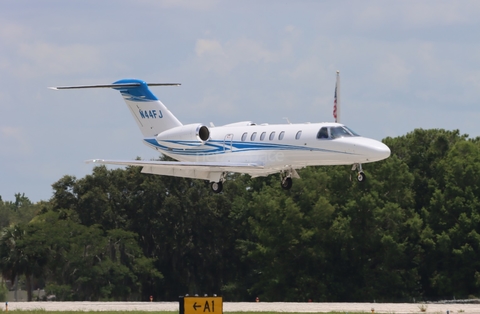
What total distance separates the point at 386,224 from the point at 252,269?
14.5 m

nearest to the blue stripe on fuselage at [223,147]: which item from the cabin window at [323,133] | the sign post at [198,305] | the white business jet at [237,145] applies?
the white business jet at [237,145]

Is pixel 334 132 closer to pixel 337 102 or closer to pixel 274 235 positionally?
pixel 337 102

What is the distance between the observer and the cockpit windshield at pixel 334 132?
129ft

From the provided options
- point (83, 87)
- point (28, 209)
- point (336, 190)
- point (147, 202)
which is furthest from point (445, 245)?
point (28, 209)

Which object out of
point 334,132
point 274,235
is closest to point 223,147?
point 334,132

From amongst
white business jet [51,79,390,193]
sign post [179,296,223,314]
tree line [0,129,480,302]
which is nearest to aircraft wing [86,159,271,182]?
white business jet [51,79,390,193]

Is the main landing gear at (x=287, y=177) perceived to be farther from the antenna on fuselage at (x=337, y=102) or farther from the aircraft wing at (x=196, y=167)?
the antenna on fuselage at (x=337, y=102)

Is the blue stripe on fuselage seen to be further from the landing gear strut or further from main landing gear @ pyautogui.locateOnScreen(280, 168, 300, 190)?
main landing gear @ pyautogui.locateOnScreen(280, 168, 300, 190)

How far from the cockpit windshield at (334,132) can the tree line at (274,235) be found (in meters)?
28.5

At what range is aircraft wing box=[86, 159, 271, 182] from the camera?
41469 mm

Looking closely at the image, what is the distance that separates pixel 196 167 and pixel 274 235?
3167cm

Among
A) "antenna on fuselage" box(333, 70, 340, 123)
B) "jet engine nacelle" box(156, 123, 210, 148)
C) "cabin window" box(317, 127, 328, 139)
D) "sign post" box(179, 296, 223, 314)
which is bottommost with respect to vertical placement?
"sign post" box(179, 296, 223, 314)

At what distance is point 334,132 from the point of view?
3941cm

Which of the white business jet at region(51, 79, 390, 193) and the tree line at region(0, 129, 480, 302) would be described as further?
the tree line at region(0, 129, 480, 302)
